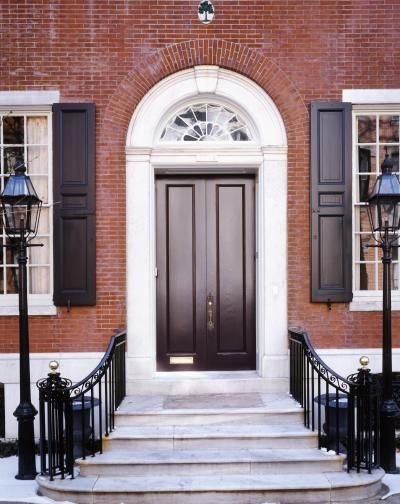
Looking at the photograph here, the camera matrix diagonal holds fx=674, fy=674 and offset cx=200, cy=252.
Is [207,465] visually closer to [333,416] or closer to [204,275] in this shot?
[333,416]

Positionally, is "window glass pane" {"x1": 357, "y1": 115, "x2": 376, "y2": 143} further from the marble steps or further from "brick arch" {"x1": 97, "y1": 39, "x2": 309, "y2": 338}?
the marble steps

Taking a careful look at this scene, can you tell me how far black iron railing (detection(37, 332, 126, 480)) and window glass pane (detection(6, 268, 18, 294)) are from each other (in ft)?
5.82

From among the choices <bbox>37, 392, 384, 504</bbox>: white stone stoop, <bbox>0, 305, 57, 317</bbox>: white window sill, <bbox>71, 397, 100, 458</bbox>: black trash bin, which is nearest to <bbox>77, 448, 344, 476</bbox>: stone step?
<bbox>37, 392, 384, 504</bbox>: white stone stoop

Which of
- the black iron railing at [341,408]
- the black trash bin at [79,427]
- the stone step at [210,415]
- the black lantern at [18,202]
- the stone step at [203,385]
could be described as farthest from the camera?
the stone step at [203,385]

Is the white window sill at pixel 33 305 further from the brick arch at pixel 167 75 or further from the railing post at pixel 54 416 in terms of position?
the railing post at pixel 54 416

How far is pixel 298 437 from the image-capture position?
7.22m

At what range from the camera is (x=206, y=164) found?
28.8 feet

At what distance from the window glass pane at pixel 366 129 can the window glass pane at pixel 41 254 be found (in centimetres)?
436

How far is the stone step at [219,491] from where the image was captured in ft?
21.3

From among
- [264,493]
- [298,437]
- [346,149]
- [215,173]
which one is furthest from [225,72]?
[264,493]

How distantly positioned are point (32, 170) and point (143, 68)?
1.96 meters

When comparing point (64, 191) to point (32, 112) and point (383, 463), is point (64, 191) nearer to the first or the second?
point (32, 112)

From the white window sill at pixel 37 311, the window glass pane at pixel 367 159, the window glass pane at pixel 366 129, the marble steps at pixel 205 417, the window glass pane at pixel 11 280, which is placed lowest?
the marble steps at pixel 205 417

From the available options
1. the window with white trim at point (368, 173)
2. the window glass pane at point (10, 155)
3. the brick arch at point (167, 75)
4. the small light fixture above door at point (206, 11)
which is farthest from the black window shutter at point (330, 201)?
the window glass pane at point (10, 155)
